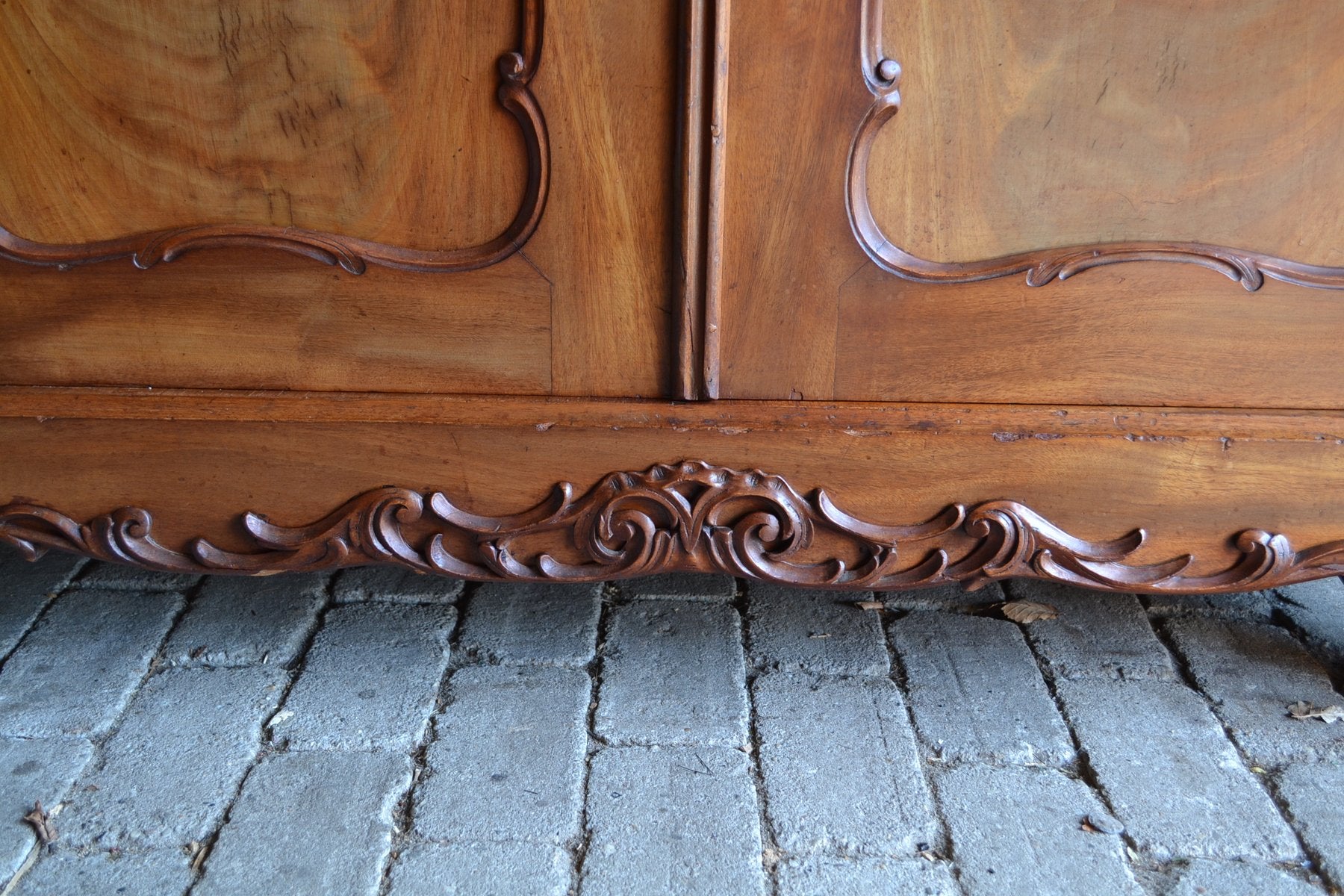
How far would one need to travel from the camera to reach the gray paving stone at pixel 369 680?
133cm

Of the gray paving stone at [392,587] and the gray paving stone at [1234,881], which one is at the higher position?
the gray paving stone at [1234,881]

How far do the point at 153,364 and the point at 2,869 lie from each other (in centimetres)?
56

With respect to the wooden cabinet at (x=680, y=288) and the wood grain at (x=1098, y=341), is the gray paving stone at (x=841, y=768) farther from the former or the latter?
the wood grain at (x=1098, y=341)

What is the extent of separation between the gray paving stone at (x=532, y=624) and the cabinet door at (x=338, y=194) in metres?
0.43

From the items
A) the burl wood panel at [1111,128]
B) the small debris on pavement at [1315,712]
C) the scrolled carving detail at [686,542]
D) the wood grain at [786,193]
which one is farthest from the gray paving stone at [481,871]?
the small debris on pavement at [1315,712]

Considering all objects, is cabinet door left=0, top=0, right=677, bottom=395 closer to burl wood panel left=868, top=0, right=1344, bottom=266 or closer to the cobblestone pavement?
burl wood panel left=868, top=0, right=1344, bottom=266

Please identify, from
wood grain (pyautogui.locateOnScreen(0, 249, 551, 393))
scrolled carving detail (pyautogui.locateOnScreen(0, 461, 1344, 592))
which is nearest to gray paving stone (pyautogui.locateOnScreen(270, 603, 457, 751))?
scrolled carving detail (pyautogui.locateOnScreen(0, 461, 1344, 592))

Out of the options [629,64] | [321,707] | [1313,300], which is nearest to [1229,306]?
[1313,300]

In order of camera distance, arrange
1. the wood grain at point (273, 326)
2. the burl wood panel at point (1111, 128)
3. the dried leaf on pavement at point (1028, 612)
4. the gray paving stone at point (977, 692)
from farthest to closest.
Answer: the dried leaf on pavement at point (1028, 612)
the gray paving stone at point (977, 692)
the wood grain at point (273, 326)
the burl wood panel at point (1111, 128)

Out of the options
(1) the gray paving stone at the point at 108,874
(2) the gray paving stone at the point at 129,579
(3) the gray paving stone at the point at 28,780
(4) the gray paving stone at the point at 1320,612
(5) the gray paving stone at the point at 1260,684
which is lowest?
(2) the gray paving stone at the point at 129,579

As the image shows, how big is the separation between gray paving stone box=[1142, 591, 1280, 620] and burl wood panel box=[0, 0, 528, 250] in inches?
45.1

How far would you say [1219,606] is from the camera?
1637mm

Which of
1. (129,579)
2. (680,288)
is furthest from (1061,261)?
(129,579)

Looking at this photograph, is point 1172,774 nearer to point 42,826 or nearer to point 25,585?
point 42,826
